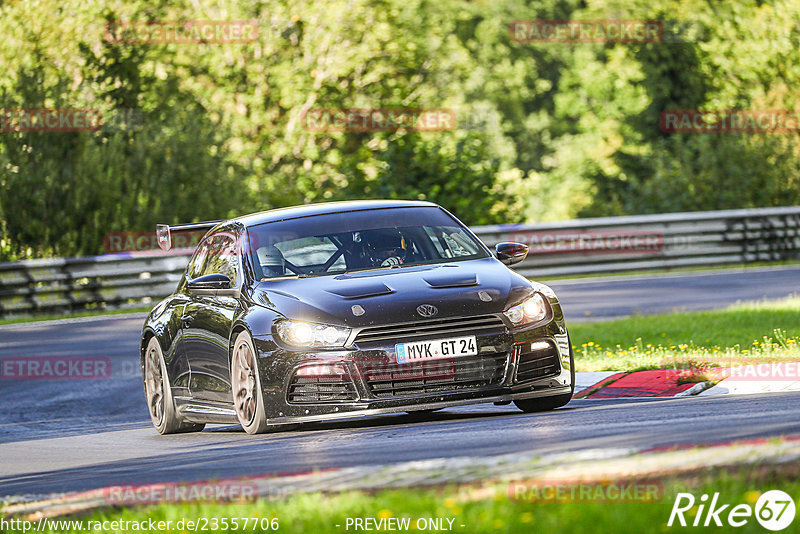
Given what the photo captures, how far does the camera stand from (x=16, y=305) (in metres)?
21.4

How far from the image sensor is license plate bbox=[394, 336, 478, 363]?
352 inches

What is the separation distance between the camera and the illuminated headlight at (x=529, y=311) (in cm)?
925

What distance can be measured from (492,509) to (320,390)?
3763mm

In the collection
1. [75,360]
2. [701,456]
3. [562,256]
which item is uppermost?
[701,456]

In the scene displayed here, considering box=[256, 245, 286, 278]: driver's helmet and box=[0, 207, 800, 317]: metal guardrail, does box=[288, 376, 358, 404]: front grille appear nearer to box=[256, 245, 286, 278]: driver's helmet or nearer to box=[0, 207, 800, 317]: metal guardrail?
box=[256, 245, 286, 278]: driver's helmet

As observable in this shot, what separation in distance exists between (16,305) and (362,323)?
1362 centimetres

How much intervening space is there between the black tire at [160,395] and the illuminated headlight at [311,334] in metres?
2.23

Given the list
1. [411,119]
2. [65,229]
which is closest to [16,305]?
[65,229]

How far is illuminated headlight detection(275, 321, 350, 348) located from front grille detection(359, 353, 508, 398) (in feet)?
0.74

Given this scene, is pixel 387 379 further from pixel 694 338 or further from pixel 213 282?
pixel 694 338

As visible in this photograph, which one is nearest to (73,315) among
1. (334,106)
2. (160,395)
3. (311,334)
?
(160,395)

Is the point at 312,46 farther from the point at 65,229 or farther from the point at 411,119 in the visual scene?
the point at 65,229

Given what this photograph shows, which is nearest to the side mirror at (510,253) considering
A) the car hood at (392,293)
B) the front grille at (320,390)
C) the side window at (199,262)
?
the car hood at (392,293)

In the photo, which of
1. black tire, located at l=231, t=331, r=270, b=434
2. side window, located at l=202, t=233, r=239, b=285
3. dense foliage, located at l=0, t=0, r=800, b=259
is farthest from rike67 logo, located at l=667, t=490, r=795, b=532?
dense foliage, located at l=0, t=0, r=800, b=259
